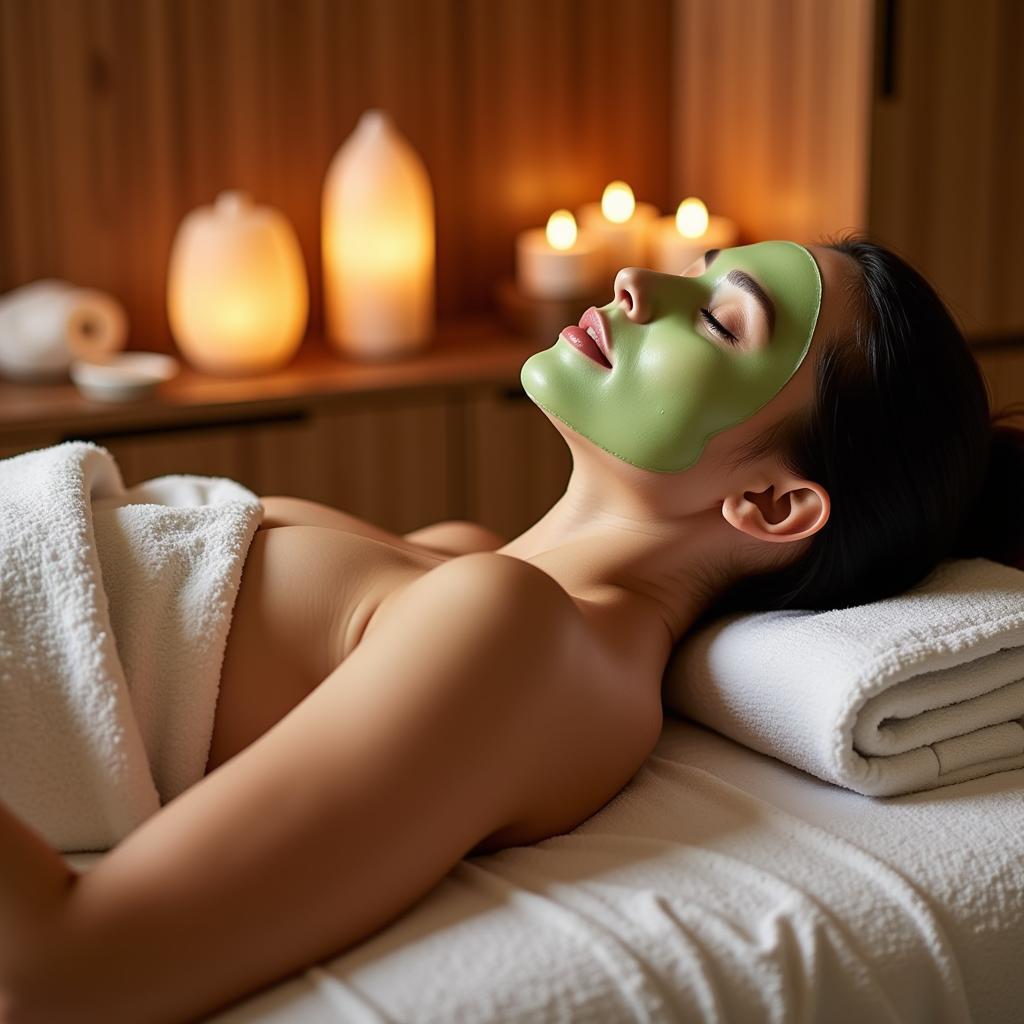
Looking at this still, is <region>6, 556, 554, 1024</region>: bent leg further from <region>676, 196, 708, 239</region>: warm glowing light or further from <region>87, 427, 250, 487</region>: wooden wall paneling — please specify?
<region>676, 196, 708, 239</region>: warm glowing light

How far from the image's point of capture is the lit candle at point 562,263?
9.43ft

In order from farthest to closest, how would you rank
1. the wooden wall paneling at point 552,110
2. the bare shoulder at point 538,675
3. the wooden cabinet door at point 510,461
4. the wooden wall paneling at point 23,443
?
the wooden wall paneling at point 552,110 → the wooden cabinet door at point 510,461 → the wooden wall paneling at point 23,443 → the bare shoulder at point 538,675

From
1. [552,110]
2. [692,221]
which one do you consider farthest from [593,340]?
[552,110]

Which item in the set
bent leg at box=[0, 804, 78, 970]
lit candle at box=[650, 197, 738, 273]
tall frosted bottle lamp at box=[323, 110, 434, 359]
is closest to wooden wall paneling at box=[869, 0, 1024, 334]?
lit candle at box=[650, 197, 738, 273]

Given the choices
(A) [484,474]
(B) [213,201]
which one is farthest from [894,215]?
(B) [213,201]

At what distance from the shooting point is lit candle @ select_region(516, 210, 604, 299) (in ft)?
9.43

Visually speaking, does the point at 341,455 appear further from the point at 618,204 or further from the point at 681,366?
the point at 681,366

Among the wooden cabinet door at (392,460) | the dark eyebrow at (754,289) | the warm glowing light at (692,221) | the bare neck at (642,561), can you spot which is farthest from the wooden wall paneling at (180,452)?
the dark eyebrow at (754,289)

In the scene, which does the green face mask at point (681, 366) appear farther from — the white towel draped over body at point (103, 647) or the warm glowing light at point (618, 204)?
the warm glowing light at point (618, 204)

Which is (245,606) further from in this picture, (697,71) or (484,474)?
(697,71)

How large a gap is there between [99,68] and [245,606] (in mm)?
1776

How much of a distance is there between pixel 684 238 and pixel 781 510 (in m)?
1.61

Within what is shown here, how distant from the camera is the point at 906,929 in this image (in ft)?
3.59

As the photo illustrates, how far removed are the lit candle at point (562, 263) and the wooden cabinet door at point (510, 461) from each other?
9.3 inches
